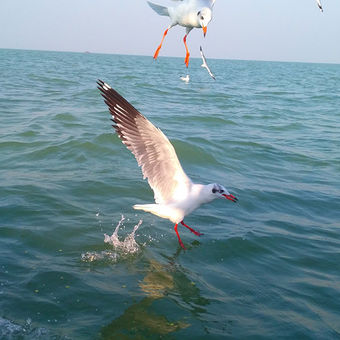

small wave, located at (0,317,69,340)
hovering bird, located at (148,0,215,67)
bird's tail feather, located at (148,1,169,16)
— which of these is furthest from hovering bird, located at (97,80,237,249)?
small wave, located at (0,317,69,340)

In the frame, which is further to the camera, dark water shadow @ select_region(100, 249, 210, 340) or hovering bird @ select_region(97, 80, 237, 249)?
hovering bird @ select_region(97, 80, 237, 249)

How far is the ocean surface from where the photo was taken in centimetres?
443

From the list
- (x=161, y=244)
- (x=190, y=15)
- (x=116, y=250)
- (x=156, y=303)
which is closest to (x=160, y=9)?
(x=190, y=15)

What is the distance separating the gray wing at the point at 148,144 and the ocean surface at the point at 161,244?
88 cm

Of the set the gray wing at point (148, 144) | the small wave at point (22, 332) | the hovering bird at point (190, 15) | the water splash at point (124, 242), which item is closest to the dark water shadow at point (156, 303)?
the water splash at point (124, 242)

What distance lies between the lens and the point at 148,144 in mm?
5109

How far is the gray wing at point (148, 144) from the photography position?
496cm

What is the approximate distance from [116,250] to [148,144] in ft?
5.41

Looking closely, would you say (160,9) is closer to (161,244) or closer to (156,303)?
(156,303)

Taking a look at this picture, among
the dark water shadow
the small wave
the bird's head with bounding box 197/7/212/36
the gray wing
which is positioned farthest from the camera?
the gray wing

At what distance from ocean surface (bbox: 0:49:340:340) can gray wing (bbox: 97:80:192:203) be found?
88 cm

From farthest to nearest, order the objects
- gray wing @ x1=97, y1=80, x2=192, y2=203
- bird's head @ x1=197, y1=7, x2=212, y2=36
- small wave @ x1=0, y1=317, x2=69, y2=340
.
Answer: gray wing @ x1=97, y1=80, x2=192, y2=203 → small wave @ x1=0, y1=317, x2=69, y2=340 → bird's head @ x1=197, y1=7, x2=212, y2=36

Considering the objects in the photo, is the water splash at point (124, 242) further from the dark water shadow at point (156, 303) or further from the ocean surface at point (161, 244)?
the dark water shadow at point (156, 303)

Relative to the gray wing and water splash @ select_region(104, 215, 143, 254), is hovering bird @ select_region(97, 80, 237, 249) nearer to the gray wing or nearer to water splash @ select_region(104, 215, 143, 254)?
the gray wing
